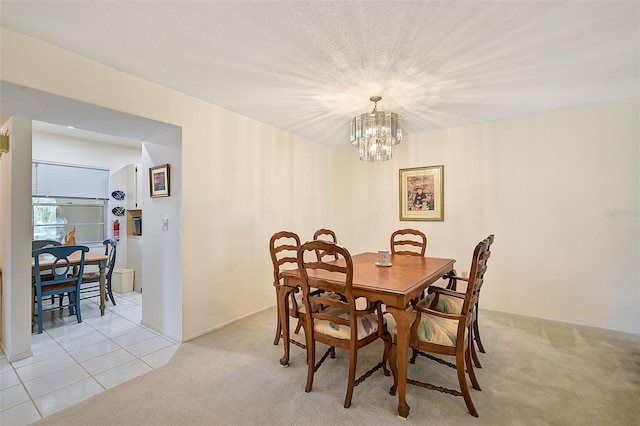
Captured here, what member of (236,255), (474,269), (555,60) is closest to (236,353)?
(236,255)

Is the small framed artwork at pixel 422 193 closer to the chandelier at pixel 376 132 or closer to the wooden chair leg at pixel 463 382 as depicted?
the chandelier at pixel 376 132

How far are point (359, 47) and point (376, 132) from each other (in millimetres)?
878

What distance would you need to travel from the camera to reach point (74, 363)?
234 centimetres

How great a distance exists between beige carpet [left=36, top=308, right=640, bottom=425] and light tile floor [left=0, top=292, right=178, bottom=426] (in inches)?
6.6

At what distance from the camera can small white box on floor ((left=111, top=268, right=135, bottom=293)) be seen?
454 cm

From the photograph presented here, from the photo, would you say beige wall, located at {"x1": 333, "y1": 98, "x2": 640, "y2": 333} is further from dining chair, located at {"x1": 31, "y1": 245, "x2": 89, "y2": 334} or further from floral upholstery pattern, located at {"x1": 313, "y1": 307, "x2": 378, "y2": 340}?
dining chair, located at {"x1": 31, "y1": 245, "x2": 89, "y2": 334}

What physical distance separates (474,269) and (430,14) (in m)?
1.52

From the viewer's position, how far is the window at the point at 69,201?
436 centimetres

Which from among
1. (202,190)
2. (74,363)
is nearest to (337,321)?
(202,190)

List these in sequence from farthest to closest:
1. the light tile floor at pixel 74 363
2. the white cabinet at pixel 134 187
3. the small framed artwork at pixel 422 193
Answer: the white cabinet at pixel 134 187
the small framed artwork at pixel 422 193
the light tile floor at pixel 74 363

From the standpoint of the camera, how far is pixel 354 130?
286cm

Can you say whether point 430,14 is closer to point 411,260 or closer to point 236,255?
point 411,260

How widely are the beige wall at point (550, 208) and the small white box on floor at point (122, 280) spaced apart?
179 inches

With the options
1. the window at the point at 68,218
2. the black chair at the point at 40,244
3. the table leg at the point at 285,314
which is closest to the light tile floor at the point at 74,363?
the black chair at the point at 40,244
